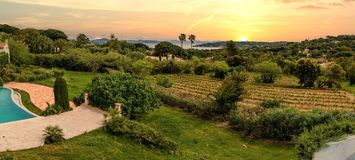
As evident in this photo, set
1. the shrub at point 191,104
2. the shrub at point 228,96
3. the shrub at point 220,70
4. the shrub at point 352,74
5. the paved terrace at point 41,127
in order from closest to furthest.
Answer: the paved terrace at point 41,127 → the shrub at point 228,96 → the shrub at point 191,104 → the shrub at point 352,74 → the shrub at point 220,70

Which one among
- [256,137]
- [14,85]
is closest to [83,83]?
[14,85]

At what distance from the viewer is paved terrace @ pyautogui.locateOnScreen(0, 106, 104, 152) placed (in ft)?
45.0

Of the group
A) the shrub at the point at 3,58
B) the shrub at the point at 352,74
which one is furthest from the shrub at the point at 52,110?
the shrub at the point at 352,74

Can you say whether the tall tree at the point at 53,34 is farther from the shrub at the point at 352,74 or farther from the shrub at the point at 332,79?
the shrub at the point at 352,74

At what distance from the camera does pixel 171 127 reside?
20.8 m

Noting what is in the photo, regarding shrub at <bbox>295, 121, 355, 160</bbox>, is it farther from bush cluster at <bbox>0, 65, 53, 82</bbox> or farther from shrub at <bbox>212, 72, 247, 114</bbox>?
bush cluster at <bbox>0, 65, 53, 82</bbox>

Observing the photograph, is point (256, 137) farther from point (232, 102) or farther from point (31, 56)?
point (31, 56)

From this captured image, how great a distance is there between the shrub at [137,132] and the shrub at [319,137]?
5.01 m

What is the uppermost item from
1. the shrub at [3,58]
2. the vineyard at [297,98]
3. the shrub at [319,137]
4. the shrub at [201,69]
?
the shrub at [3,58]

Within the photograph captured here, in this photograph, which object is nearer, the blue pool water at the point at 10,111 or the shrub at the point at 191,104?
the blue pool water at the point at 10,111

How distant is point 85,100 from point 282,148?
10085 millimetres

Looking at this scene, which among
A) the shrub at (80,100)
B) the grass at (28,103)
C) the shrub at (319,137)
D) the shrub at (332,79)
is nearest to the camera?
the shrub at (319,137)

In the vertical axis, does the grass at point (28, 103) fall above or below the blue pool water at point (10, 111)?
above

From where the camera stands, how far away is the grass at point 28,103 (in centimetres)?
2350
